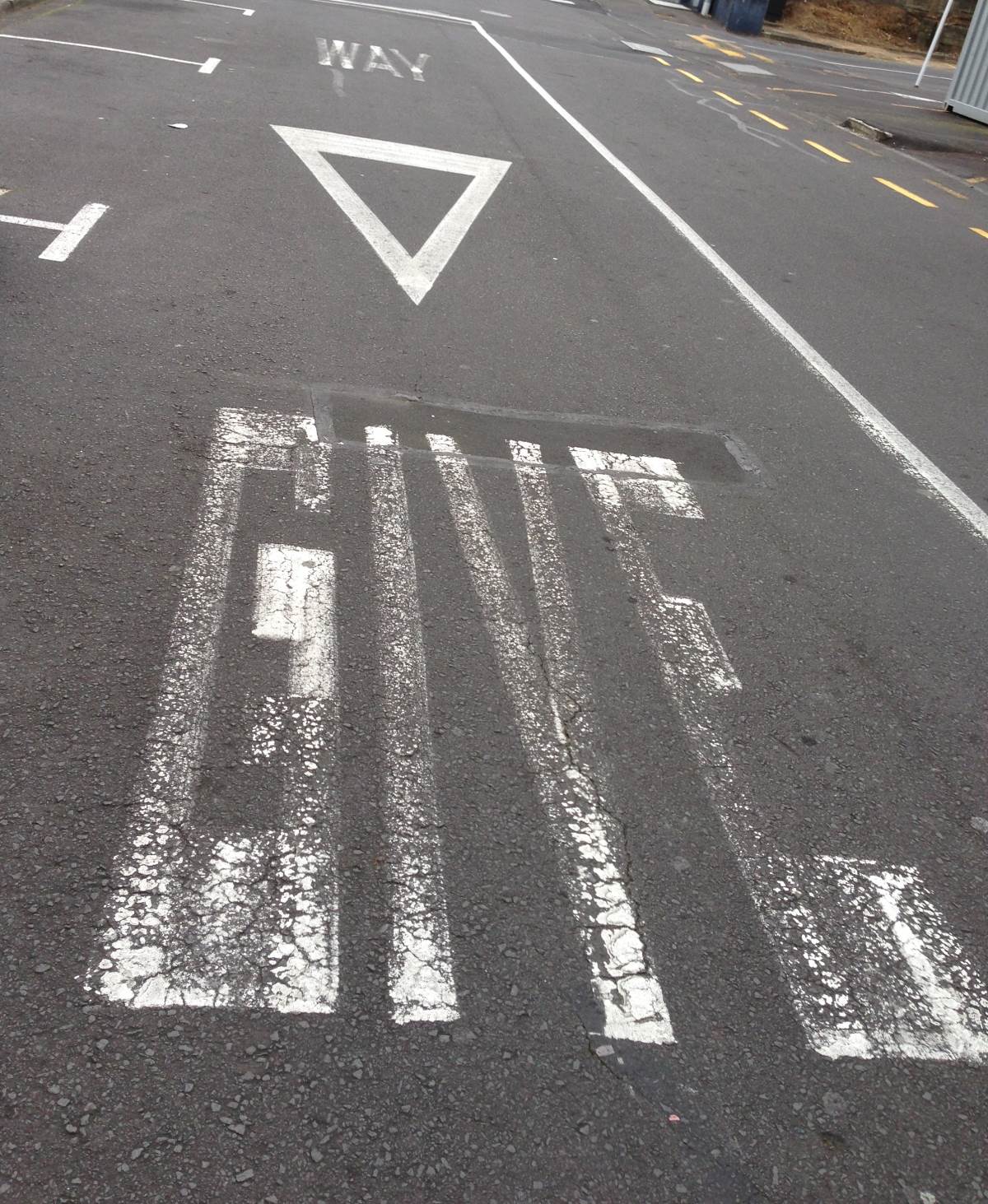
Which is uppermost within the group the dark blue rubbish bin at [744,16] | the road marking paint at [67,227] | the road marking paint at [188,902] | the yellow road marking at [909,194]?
→ the dark blue rubbish bin at [744,16]

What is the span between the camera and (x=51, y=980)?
2988mm

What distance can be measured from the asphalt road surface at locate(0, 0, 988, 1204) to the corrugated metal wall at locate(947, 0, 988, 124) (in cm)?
1604

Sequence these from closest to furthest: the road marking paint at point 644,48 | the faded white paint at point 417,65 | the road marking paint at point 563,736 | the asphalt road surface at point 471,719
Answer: the asphalt road surface at point 471,719 < the road marking paint at point 563,736 < the faded white paint at point 417,65 < the road marking paint at point 644,48

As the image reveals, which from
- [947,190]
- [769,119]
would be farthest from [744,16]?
[947,190]

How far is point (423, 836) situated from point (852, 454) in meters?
4.38

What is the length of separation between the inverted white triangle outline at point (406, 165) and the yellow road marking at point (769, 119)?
7754 mm

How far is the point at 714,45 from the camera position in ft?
96.2

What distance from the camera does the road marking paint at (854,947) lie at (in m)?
3.24

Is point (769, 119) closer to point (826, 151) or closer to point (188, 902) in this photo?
point (826, 151)

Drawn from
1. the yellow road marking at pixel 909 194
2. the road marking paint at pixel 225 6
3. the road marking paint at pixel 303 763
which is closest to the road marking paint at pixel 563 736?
the road marking paint at pixel 303 763

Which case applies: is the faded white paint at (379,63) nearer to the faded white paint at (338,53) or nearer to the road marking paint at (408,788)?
the faded white paint at (338,53)

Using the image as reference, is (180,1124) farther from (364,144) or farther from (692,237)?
(364,144)

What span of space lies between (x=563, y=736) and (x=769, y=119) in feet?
57.0

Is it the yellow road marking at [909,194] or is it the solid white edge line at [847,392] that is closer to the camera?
the solid white edge line at [847,392]
